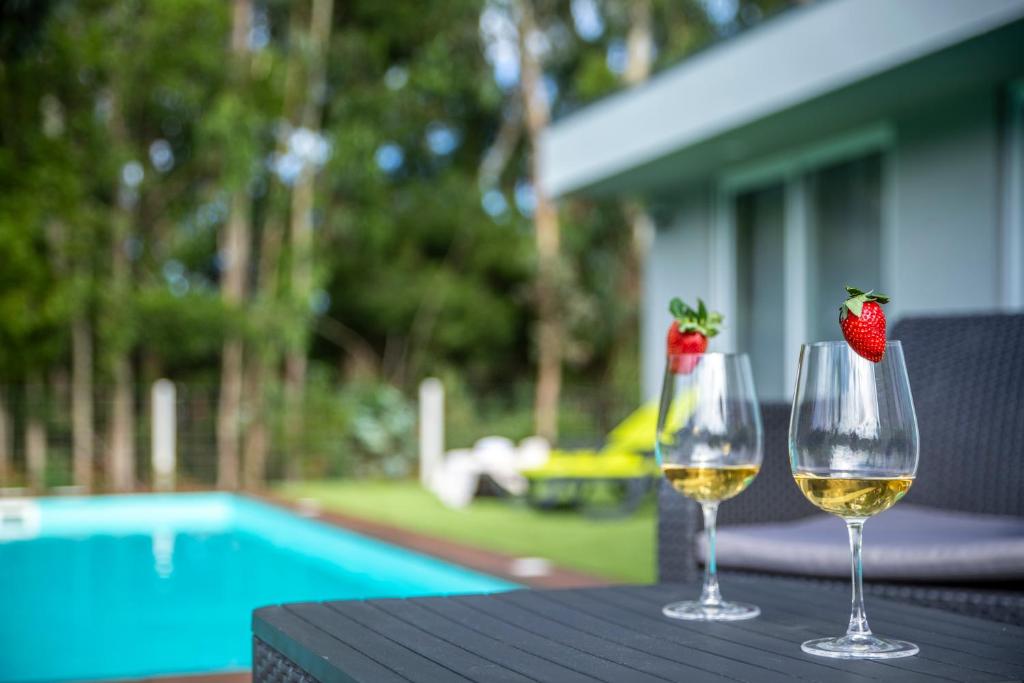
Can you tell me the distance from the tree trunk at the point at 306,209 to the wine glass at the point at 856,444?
10.6 m

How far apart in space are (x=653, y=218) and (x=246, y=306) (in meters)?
4.96

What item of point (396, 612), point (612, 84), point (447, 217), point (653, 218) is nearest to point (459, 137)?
point (447, 217)

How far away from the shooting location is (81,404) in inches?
434

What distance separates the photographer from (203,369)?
13.8 metres

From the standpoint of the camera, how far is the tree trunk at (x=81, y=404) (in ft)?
35.8

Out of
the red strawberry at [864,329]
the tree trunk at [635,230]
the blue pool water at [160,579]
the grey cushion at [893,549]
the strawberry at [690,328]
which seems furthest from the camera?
the tree trunk at [635,230]

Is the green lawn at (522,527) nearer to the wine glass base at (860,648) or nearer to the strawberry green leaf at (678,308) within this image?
the strawberry green leaf at (678,308)

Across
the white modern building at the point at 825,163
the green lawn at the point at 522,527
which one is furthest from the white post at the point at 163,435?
the white modern building at the point at 825,163

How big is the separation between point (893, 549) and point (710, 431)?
93 centimetres

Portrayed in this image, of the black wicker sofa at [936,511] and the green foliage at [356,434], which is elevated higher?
the black wicker sofa at [936,511]

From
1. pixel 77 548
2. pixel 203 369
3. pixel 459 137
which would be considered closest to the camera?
pixel 77 548

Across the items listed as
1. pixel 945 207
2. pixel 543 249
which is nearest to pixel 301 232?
pixel 543 249

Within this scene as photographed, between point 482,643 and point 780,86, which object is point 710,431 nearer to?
point 482,643

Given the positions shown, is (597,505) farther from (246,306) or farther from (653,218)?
(246,306)
